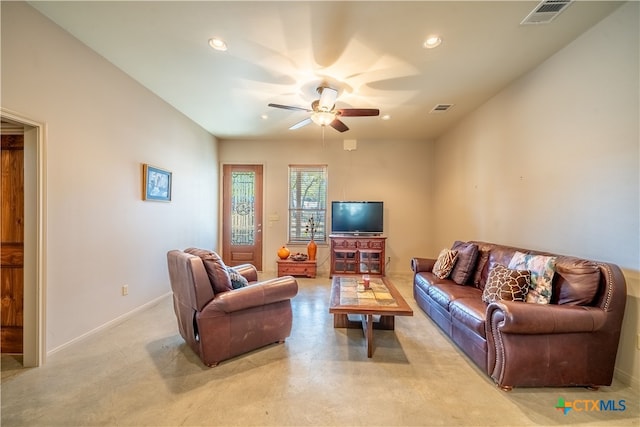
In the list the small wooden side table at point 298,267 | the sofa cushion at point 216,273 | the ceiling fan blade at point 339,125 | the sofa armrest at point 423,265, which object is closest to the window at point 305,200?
the small wooden side table at point 298,267

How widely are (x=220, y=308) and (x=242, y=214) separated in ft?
12.5

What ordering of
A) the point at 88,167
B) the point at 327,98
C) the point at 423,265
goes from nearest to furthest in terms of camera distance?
the point at 88,167, the point at 327,98, the point at 423,265

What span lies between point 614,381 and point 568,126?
2.15 meters

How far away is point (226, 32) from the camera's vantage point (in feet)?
7.42

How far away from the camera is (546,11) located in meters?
2.00

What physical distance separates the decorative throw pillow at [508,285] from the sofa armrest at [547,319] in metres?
0.35

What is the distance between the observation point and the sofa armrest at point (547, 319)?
1.79 m

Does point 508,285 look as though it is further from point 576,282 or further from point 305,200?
point 305,200

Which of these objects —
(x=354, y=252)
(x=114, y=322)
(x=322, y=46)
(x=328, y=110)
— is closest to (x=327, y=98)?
(x=328, y=110)

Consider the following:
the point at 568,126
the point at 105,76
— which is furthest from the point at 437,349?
the point at 105,76

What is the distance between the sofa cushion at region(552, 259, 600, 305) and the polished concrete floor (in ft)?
2.15

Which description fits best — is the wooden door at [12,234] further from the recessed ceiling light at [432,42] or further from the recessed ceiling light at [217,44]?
the recessed ceiling light at [432,42]

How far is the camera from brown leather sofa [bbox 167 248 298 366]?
212cm

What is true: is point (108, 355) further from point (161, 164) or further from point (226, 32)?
point (226, 32)
